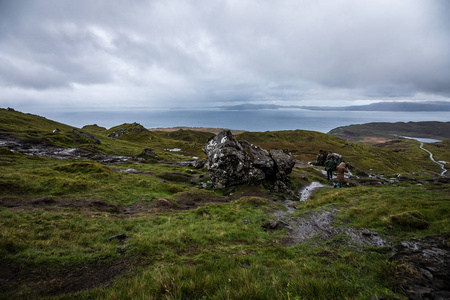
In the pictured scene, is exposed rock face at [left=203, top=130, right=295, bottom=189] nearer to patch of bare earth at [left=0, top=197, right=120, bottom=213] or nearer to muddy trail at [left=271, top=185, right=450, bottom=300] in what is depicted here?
muddy trail at [left=271, top=185, right=450, bottom=300]

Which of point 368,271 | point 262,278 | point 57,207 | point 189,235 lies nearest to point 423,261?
point 368,271

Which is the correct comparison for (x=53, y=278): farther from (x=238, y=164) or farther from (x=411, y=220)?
(x=238, y=164)

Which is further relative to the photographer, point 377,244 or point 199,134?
point 199,134

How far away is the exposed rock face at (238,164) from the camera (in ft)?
96.2

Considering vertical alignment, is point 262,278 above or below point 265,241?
above

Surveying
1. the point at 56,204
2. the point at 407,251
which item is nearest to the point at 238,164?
the point at 56,204

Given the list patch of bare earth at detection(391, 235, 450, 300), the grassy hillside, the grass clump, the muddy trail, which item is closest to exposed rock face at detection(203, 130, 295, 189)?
the grassy hillside

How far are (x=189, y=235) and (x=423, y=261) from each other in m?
10.7

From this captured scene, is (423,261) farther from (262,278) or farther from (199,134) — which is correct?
(199,134)

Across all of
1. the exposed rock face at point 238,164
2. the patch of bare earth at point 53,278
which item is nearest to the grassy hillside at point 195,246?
the patch of bare earth at point 53,278

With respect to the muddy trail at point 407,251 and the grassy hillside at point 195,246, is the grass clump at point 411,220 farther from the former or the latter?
the muddy trail at point 407,251

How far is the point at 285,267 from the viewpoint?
769 centimetres

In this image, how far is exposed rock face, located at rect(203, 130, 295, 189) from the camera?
96.2ft

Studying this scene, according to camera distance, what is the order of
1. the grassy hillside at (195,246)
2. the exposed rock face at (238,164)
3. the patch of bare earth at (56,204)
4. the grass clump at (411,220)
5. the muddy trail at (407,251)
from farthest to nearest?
1. the exposed rock face at (238,164)
2. the patch of bare earth at (56,204)
3. the grass clump at (411,220)
4. the grassy hillside at (195,246)
5. the muddy trail at (407,251)
